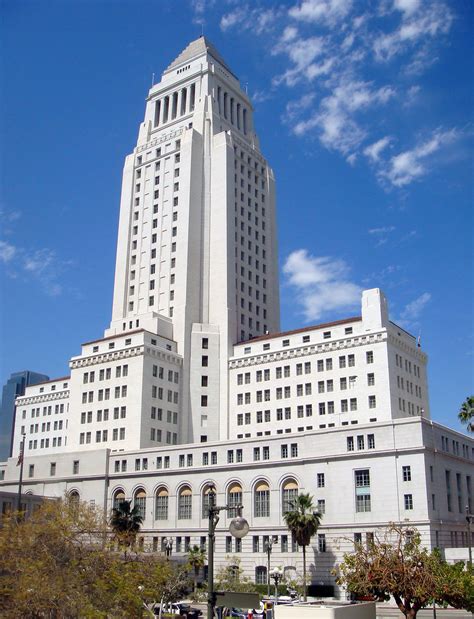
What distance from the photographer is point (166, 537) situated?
282ft

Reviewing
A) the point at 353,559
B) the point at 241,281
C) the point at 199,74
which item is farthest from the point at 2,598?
the point at 199,74

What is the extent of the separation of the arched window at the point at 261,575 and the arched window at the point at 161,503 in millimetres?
15524

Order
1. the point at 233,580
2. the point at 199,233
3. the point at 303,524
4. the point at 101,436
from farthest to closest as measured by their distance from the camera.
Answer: the point at 199,233 < the point at 101,436 < the point at 303,524 < the point at 233,580

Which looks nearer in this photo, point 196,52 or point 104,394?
point 104,394

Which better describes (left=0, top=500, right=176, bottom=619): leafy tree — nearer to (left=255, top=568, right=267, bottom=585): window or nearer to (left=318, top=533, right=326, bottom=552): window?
(left=318, top=533, right=326, bottom=552): window

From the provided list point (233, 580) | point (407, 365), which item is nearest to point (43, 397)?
point (407, 365)

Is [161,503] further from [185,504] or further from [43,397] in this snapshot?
[43,397]

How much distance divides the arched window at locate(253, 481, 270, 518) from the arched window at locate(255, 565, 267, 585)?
5.55m

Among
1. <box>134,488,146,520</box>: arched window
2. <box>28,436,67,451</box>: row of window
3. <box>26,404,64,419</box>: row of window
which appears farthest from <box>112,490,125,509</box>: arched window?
<box>26,404,64,419</box>: row of window

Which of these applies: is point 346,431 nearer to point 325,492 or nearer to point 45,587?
point 325,492

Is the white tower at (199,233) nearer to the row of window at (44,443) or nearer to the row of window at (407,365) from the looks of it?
the row of window at (44,443)

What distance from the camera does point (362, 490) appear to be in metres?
74.0

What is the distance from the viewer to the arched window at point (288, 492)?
7875 cm

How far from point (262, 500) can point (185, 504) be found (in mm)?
11027
